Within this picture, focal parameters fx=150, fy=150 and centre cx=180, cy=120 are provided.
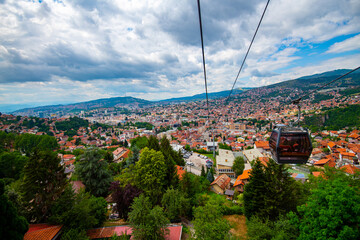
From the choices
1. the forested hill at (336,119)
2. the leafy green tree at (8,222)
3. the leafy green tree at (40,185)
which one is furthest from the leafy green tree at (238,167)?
the forested hill at (336,119)

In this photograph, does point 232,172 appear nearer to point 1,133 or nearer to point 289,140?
point 289,140

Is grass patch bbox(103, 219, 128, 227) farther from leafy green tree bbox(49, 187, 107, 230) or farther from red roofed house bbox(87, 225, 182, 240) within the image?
leafy green tree bbox(49, 187, 107, 230)

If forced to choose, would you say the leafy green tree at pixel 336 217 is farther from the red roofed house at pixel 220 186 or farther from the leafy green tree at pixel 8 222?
the leafy green tree at pixel 8 222

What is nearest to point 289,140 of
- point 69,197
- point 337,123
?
point 69,197

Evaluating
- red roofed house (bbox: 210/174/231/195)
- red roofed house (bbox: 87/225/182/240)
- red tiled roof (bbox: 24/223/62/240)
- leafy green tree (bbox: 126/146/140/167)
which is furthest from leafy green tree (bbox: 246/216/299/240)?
leafy green tree (bbox: 126/146/140/167)

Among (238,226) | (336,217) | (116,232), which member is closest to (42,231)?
(116,232)

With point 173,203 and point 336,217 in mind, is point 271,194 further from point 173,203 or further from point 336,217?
point 173,203
